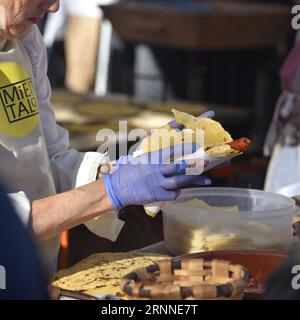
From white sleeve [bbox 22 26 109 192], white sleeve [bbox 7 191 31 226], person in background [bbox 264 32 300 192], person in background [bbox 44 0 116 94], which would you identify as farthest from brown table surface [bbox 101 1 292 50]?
white sleeve [bbox 7 191 31 226]

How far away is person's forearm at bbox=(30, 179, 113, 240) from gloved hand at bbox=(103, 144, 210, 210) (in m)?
0.03

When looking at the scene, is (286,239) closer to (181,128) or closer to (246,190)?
(246,190)

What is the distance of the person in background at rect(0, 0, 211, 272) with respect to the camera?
201 centimetres

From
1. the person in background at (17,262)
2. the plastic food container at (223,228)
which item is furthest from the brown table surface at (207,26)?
the person in background at (17,262)

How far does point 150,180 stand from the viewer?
6.55 ft

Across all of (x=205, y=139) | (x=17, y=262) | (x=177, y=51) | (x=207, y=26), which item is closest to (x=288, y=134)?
(x=207, y=26)

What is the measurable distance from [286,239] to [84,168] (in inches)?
23.5

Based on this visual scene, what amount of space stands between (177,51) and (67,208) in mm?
3721

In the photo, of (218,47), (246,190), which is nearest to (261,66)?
(218,47)

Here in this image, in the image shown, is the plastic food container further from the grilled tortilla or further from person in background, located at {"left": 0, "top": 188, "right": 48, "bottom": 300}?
person in background, located at {"left": 0, "top": 188, "right": 48, "bottom": 300}

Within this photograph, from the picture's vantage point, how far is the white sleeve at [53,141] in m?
2.35

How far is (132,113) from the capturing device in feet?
14.2

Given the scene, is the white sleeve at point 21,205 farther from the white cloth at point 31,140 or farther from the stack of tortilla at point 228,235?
the stack of tortilla at point 228,235

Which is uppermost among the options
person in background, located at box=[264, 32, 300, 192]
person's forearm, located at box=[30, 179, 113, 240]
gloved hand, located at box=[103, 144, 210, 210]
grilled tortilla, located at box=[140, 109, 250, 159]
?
grilled tortilla, located at box=[140, 109, 250, 159]
